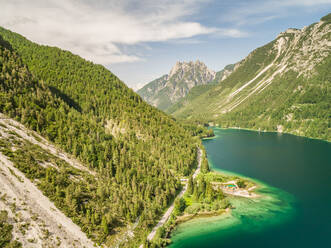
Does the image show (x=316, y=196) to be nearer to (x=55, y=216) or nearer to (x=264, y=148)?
(x=264, y=148)

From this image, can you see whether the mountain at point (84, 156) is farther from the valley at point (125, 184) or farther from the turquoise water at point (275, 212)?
the turquoise water at point (275, 212)

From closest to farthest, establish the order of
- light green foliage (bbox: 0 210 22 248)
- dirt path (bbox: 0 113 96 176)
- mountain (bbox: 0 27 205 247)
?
1. light green foliage (bbox: 0 210 22 248)
2. mountain (bbox: 0 27 205 247)
3. dirt path (bbox: 0 113 96 176)

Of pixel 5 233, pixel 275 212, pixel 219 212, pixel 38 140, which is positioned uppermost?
pixel 38 140

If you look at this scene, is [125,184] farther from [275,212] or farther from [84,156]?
[275,212]

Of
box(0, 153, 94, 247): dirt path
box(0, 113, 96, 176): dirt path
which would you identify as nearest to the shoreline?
box(0, 153, 94, 247): dirt path

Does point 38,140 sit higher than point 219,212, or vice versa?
point 38,140

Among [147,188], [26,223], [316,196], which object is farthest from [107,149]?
[316,196]

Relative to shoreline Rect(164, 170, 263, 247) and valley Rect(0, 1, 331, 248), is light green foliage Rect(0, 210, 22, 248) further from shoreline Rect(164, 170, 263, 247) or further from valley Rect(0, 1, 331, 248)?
shoreline Rect(164, 170, 263, 247)

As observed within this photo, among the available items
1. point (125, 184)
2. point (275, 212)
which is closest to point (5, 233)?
point (125, 184)
